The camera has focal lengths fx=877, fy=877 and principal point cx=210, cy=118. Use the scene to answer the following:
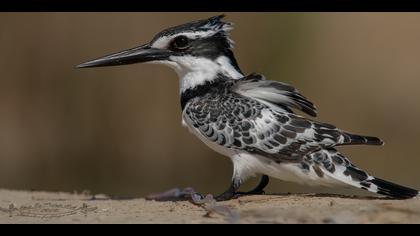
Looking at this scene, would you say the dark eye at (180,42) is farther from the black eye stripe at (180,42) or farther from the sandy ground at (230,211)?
the sandy ground at (230,211)

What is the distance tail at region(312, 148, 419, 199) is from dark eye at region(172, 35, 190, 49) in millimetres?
1512

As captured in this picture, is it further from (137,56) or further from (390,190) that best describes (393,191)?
(137,56)

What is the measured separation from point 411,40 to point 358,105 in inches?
62.4

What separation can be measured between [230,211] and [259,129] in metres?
1.16

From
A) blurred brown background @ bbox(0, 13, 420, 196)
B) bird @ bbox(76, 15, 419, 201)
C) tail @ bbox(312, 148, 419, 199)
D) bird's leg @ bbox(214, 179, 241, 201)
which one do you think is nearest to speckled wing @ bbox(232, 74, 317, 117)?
bird @ bbox(76, 15, 419, 201)

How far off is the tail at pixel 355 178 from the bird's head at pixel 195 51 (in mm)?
1262

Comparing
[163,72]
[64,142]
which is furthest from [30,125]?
[163,72]

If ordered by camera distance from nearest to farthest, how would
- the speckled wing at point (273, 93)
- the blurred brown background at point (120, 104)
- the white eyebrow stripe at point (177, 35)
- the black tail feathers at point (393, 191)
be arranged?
1. the black tail feathers at point (393, 191)
2. the speckled wing at point (273, 93)
3. the white eyebrow stripe at point (177, 35)
4. the blurred brown background at point (120, 104)

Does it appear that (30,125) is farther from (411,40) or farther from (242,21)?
(411,40)

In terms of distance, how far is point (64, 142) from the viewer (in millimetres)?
12258

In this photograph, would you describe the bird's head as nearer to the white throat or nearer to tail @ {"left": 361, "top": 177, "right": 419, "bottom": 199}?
the white throat

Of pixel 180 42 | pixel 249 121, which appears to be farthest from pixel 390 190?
pixel 180 42

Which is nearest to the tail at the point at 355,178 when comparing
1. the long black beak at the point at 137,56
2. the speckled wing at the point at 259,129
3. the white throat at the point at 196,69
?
the speckled wing at the point at 259,129

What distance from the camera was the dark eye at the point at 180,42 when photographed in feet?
24.4
